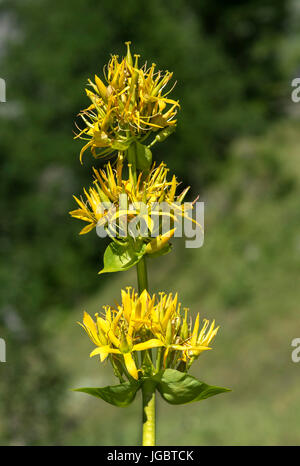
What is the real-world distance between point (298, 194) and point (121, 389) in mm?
14297

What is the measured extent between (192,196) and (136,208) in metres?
17.9

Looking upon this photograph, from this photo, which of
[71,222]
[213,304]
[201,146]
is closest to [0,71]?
[71,222]

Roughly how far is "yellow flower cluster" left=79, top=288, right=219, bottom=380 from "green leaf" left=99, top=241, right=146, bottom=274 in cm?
7

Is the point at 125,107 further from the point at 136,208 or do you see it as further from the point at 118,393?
the point at 118,393

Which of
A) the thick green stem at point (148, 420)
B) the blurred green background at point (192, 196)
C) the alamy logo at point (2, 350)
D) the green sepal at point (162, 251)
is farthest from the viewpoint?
the blurred green background at point (192, 196)

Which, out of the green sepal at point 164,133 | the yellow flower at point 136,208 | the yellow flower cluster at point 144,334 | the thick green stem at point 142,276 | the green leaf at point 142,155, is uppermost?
the green sepal at point 164,133

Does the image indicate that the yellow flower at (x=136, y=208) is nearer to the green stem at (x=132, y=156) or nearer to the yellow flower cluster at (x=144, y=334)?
the green stem at (x=132, y=156)

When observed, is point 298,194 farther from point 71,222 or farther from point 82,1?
point 82,1

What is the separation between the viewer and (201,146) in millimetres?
16938

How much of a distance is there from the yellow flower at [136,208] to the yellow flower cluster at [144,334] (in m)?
0.14

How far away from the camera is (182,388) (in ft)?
4.13

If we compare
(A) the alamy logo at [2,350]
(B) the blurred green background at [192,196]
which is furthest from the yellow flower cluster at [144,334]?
(A) the alamy logo at [2,350]

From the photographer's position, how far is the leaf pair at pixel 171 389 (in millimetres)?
1239

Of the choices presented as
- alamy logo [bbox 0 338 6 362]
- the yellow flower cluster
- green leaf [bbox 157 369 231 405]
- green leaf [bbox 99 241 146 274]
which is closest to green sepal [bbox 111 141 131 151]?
green leaf [bbox 99 241 146 274]
